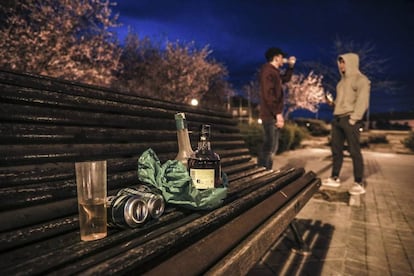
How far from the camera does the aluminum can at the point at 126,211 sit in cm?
100

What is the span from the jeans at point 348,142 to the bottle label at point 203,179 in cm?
408

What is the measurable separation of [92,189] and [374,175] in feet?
25.6

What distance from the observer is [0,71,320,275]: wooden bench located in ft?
2.72

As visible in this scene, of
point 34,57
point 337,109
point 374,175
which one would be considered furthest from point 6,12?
point 374,175

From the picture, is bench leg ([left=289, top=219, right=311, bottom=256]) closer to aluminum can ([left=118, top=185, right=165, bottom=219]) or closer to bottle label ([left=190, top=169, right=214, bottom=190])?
bottle label ([left=190, top=169, right=214, bottom=190])

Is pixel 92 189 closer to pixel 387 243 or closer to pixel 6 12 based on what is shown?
pixel 387 243

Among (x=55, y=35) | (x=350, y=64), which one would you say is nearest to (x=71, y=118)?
(x=350, y=64)

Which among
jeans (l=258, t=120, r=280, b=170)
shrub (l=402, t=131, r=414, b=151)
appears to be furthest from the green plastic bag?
shrub (l=402, t=131, r=414, b=151)

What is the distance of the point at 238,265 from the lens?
3.64 feet

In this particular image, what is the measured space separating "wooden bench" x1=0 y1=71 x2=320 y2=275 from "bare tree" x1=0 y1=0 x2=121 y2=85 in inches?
434

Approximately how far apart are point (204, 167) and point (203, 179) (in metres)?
0.06

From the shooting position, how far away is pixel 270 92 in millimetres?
4859

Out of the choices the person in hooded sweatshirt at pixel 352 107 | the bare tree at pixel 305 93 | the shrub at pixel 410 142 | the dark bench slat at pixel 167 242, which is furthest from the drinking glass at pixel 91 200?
the bare tree at pixel 305 93

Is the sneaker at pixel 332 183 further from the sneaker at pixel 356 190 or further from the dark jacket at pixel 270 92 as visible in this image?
the dark jacket at pixel 270 92
